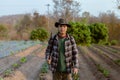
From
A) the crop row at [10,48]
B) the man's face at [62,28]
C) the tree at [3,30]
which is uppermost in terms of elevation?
the man's face at [62,28]

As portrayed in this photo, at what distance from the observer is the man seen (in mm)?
6996

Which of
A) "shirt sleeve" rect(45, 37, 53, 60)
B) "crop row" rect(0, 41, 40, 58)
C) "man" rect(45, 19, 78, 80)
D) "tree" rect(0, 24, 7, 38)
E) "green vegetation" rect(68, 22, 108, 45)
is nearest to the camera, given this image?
"man" rect(45, 19, 78, 80)

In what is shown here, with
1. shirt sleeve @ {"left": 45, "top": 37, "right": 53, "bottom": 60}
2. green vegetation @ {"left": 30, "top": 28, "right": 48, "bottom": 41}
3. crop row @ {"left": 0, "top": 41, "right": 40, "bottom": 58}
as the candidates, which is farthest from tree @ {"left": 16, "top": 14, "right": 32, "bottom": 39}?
shirt sleeve @ {"left": 45, "top": 37, "right": 53, "bottom": 60}

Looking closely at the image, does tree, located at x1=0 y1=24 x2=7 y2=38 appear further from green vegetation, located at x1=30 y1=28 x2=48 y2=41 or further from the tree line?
green vegetation, located at x1=30 y1=28 x2=48 y2=41

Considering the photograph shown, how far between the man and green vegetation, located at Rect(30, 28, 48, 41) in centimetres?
3706

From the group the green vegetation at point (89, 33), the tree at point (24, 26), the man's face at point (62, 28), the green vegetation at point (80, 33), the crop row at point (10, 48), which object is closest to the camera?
the man's face at point (62, 28)

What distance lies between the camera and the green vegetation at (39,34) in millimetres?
44281

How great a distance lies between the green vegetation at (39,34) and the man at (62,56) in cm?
3706

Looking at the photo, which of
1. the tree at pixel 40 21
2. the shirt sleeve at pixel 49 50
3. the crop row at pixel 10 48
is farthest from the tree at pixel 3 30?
the shirt sleeve at pixel 49 50

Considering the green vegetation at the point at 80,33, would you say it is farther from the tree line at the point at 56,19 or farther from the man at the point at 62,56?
the man at the point at 62,56

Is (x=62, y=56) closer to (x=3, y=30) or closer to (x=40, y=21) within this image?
(x=3, y=30)

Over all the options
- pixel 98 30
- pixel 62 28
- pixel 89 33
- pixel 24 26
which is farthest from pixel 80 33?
pixel 62 28

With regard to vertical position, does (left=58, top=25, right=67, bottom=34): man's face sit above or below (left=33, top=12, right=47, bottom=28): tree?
above

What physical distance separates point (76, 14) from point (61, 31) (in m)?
51.7
